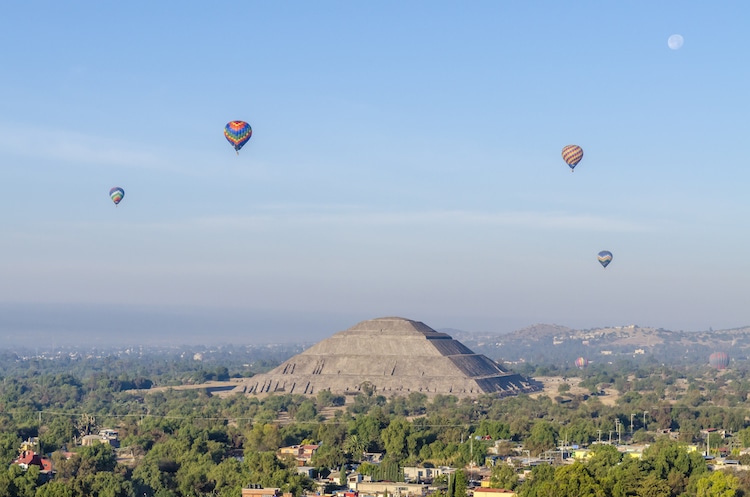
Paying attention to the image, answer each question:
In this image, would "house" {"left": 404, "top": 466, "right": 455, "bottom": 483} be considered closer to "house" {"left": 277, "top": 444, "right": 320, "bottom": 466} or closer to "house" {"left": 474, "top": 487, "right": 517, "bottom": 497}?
"house" {"left": 277, "top": 444, "right": 320, "bottom": 466}

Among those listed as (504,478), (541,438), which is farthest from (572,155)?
(504,478)

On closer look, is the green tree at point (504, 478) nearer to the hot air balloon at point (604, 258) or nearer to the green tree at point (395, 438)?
the green tree at point (395, 438)

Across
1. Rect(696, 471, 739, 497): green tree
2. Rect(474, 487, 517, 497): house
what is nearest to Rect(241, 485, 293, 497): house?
Rect(474, 487, 517, 497): house

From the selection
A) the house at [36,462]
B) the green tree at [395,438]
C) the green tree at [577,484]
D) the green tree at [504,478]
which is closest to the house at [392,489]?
the green tree at [504,478]

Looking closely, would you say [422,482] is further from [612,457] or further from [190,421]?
[190,421]

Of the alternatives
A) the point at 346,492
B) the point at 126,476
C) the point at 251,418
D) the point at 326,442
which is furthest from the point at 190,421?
the point at 346,492

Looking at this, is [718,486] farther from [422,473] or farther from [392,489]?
[422,473]
